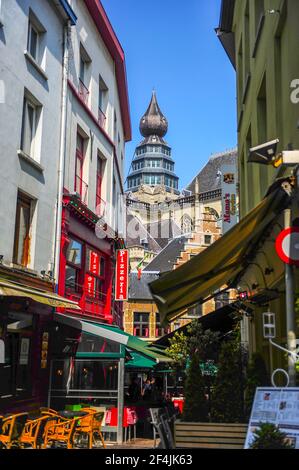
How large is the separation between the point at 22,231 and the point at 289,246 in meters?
8.79

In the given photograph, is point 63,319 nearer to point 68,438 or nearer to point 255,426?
point 68,438

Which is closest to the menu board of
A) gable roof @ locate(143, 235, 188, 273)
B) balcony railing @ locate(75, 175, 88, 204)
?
balcony railing @ locate(75, 175, 88, 204)

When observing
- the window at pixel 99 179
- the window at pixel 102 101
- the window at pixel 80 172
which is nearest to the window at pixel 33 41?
the window at pixel 80 172

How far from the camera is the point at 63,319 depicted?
44.4 ft

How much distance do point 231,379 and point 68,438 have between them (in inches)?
140

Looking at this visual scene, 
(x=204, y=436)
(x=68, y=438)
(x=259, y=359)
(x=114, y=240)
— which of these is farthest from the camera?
(x=114, y=240)

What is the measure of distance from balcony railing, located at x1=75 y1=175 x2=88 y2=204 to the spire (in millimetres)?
113658

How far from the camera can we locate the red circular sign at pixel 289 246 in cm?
504

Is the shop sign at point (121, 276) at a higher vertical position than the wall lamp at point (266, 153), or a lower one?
higher

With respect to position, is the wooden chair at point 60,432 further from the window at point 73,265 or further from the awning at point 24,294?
the window at point 73,265

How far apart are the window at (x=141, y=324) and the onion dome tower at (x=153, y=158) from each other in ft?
257

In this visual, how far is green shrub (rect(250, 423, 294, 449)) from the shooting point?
442 centimetres

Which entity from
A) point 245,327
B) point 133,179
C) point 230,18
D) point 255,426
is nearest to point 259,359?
point 255,426
